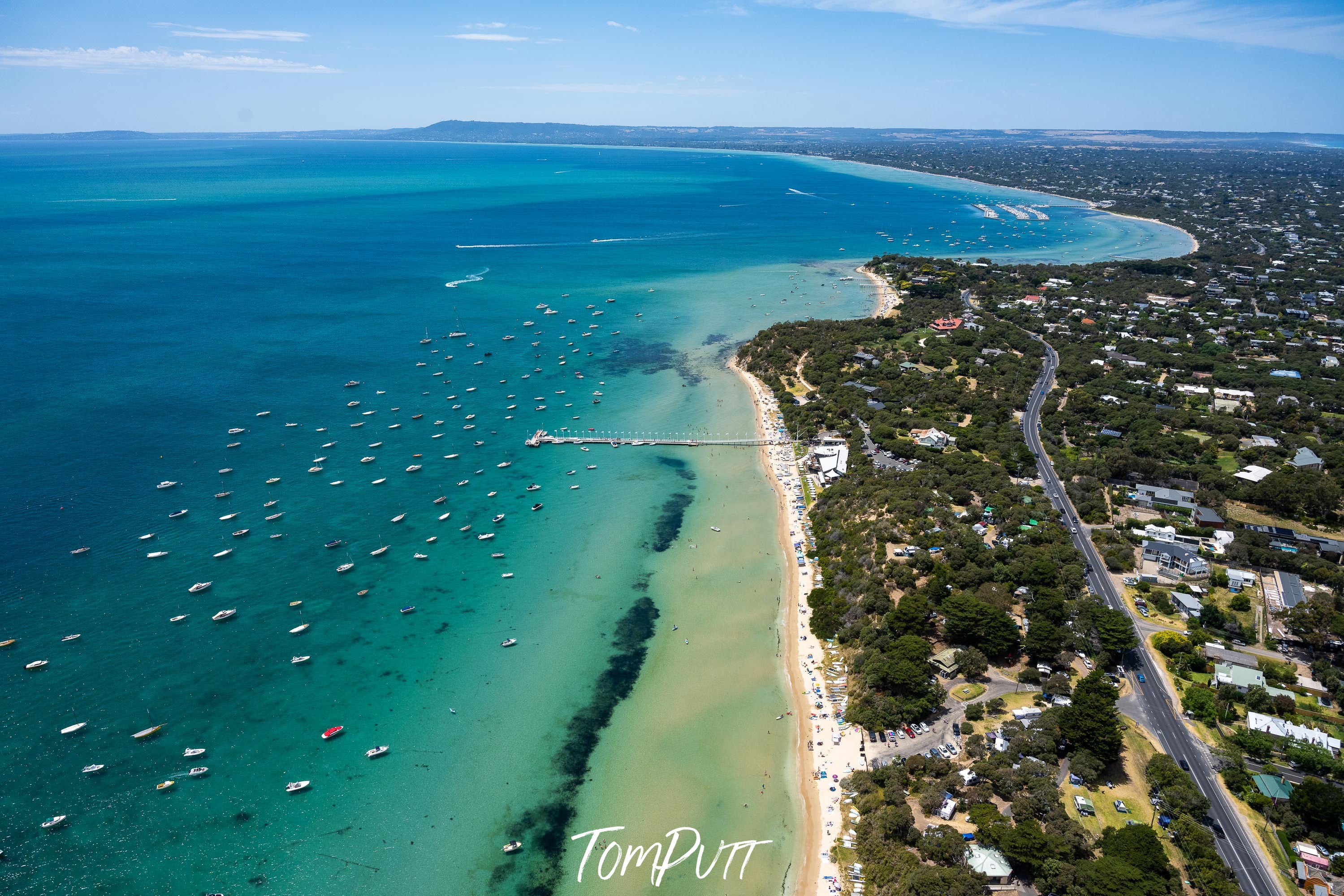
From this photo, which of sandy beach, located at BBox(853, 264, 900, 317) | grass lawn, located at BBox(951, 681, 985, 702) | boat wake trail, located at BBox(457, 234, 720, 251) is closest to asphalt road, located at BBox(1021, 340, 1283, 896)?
grass lawn, located at BBox(951, 681, 985, 702)

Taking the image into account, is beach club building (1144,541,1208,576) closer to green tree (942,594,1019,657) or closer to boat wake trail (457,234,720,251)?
green tree (942,594,1019,657)

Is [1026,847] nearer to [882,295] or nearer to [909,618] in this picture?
[909,618]

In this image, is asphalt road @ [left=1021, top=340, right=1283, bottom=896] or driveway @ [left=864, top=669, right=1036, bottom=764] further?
driveway @ [left=864, top=669, right=1036, bottom=764]

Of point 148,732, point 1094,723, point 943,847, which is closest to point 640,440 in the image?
point 148,732

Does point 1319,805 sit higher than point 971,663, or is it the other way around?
point 971,663

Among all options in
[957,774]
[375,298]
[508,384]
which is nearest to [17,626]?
[508,384]

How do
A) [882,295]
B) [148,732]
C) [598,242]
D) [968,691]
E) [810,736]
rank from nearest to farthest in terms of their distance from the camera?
[148,732]
[810,736]
[968,691]
[882,295]
[598,242]

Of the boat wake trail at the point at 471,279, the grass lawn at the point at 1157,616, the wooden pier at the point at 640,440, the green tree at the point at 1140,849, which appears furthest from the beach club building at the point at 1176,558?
the boat wake trail at the point at 471,279

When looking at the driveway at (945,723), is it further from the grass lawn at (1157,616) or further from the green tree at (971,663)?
the grass lawn at (1157,616)
